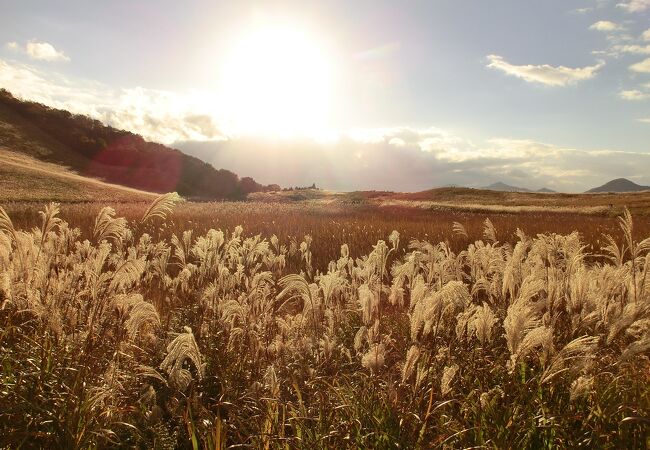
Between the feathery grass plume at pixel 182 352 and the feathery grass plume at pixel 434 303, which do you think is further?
the feathery grass plume at pixel 434 303

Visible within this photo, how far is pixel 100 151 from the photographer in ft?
210

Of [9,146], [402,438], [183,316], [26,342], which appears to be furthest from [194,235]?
[9,146]

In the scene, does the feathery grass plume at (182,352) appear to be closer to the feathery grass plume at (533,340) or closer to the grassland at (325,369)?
the grassland at (325,369)

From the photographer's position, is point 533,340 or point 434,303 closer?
point 533,340

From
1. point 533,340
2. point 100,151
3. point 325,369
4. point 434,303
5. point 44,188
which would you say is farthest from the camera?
point 100,151

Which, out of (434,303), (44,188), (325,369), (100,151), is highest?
(100,151)

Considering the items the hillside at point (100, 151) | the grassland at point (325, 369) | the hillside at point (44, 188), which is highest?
the hillside at point (100, 151)

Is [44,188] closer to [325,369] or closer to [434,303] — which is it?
[325,369]

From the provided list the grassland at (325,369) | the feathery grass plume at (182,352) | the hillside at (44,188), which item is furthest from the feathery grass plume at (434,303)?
the hillside at (44,188)

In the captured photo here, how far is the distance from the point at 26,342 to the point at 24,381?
81 cm

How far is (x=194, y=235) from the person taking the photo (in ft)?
40.4

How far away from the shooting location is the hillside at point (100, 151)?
5478cm

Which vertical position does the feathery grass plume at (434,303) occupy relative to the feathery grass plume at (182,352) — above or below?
above

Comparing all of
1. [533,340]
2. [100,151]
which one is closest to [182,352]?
[533,340]
